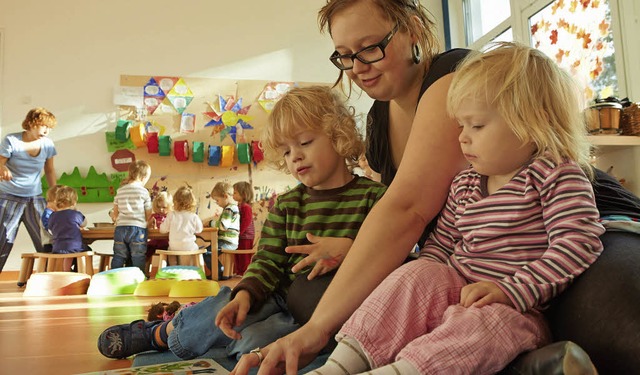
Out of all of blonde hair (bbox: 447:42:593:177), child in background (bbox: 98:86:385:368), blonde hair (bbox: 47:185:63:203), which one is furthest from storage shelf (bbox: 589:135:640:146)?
blonde hair (bbox: 47:185:63:203)

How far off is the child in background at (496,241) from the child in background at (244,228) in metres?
4.18

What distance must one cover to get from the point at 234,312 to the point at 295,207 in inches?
11.3

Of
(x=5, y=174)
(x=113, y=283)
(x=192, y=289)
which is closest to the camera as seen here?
(x=192, y=289)

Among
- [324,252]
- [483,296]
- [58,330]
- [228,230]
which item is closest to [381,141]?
[324,252]

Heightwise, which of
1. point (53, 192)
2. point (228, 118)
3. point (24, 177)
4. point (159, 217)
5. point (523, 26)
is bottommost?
point (159, 217)

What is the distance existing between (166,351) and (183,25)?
4986mm

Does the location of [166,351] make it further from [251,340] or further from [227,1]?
[227,1]

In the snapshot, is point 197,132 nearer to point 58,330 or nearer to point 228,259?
point 228,259

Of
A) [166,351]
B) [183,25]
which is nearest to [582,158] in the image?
[166,351]

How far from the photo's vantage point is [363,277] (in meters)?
0.94

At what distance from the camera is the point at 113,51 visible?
5750 mm

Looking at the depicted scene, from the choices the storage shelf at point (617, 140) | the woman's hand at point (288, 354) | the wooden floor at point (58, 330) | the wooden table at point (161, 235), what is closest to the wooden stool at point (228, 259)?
the wooden table at point (161, 235)

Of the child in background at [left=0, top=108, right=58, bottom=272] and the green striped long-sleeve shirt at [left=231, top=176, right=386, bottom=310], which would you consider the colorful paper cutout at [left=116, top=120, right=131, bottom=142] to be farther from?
the green striped long-sleeve shirt at [left=231, top=176, right=386, bottom=310]

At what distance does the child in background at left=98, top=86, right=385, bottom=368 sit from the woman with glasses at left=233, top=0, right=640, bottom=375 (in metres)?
0.12
